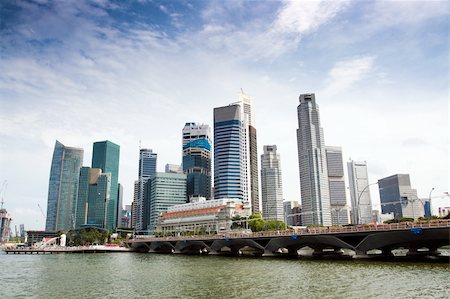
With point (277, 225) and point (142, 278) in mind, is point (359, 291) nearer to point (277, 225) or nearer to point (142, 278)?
point (142, 278)

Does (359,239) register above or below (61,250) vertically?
above

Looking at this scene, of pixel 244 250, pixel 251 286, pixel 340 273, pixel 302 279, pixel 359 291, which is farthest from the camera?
pixel 244 250

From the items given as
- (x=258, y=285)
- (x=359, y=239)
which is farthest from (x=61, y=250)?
(x=258, y=285)

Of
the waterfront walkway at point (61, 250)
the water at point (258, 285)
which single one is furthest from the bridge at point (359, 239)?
the waterfront walkway at point (61, 250)

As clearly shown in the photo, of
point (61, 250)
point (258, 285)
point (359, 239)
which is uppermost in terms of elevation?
point (359, 239)

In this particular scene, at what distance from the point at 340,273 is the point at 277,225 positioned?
405 feet

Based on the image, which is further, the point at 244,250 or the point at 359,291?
the point at 244,250

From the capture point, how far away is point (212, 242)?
123 m

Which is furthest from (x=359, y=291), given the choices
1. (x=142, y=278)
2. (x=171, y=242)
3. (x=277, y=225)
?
(x=277, y=225)

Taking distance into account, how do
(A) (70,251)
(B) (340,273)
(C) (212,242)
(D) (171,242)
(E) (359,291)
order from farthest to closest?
(A) (70,251) < (D) (171,242) < (C) (212,242) < (B) (340,273) < (E) (359,291)

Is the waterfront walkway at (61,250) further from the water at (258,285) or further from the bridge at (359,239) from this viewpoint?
the water at (258,285)

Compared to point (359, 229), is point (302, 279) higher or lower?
lower

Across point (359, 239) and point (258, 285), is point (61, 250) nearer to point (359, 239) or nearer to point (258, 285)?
point (359, 239)

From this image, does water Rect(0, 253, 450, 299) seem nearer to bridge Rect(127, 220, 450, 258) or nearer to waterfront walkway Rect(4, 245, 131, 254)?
bridge Rect(127, 220, 450, 258)
